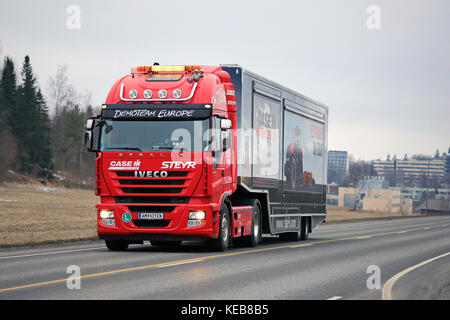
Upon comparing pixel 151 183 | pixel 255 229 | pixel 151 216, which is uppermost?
pixel 151 183

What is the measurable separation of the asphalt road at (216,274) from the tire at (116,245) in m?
0.22

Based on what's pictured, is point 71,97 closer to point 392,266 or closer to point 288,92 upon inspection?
point 288,92

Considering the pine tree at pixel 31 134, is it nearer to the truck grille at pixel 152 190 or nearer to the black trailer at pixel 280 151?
the black trailer at pixel 280 151

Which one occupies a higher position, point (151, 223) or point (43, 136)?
point (43, 136)

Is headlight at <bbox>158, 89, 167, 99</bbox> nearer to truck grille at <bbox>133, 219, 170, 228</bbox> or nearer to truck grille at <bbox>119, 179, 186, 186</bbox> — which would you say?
truck grille at <bbox>119, 179, 186, 186</bbox>

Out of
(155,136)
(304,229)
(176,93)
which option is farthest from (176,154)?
(304,229)

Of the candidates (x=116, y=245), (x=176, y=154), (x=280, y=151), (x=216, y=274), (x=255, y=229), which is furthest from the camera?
(x=280, y=151)

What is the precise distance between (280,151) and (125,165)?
638 centimetres

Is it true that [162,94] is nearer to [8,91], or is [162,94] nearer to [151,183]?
[151,183]

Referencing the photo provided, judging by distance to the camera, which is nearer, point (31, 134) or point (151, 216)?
point (151, 216)

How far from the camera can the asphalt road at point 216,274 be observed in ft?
35.1

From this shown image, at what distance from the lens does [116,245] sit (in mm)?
19031

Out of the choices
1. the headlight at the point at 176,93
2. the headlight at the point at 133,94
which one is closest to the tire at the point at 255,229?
the headlight at the point at 176,93
